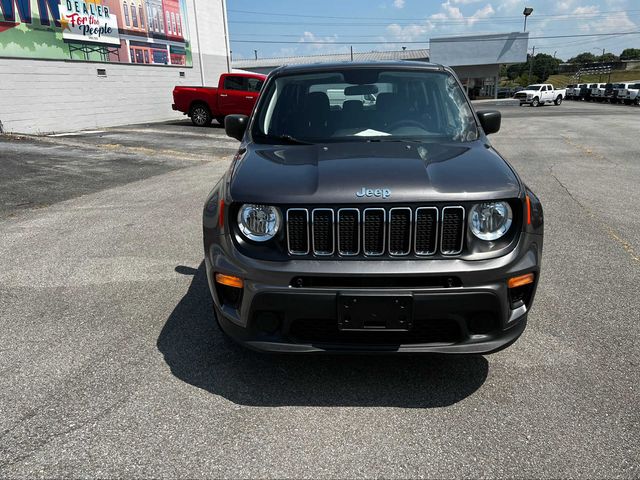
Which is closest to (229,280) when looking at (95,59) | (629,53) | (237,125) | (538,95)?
(237,125)

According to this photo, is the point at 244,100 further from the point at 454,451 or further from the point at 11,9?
the point at 454,451

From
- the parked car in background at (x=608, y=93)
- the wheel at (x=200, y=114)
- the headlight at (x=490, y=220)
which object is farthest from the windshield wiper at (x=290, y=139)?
the parked car in background at (x=608, y=93)

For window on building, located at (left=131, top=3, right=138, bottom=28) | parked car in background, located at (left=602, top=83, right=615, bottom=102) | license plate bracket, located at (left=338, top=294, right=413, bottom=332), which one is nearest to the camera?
license plate bracket, located at (left=338, top=294, right=413, bottom=332)

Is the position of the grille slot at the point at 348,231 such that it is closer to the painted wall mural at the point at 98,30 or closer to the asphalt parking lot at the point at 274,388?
the asphalt parking lot at the point at 274,388

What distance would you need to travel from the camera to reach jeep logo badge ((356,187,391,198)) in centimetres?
257

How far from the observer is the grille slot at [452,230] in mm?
2580

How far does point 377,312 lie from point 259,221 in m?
0.77

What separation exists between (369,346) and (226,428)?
2.72 ft

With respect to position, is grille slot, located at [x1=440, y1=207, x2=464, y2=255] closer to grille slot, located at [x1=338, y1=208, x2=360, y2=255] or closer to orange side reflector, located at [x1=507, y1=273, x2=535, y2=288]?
orange side reflector, located at [x1=507, y1=273, x2=535, y2=288]

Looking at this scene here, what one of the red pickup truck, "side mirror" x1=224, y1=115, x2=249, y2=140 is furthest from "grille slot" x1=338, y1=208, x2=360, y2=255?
the red pickup truck

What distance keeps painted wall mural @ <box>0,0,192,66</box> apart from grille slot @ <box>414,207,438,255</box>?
1580 centimetres

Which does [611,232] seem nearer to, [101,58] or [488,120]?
[488,120]

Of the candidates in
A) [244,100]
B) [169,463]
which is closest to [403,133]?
[169,463]

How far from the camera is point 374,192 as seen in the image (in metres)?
2.59
